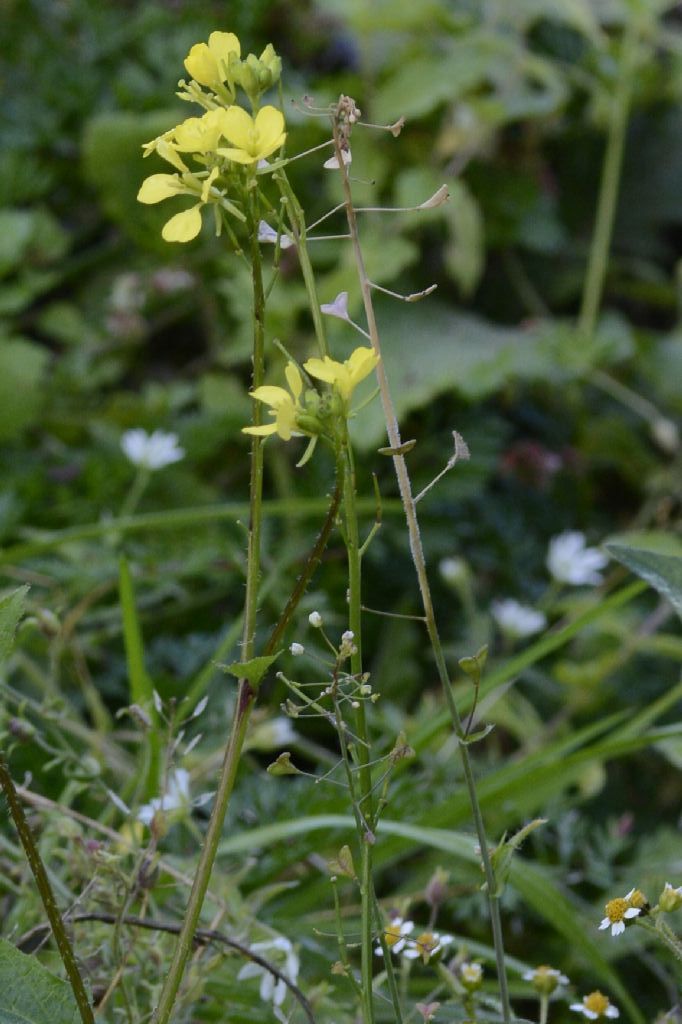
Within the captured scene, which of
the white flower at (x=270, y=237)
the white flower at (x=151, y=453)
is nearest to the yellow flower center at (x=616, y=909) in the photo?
the white flower at (x=270, y=237)

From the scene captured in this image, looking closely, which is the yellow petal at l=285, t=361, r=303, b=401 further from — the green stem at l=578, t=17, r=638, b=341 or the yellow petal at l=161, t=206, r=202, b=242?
the green stem at l=578, t=17, r=638, b=341

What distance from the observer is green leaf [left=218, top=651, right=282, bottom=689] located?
488mm

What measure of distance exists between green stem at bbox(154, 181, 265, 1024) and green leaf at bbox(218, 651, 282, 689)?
0.01m

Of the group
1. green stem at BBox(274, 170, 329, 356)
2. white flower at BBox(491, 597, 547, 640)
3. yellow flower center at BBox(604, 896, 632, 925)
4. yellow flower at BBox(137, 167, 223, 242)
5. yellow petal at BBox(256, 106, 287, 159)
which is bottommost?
white flower at BBox(491, 597, 547, 640)

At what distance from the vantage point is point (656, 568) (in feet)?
2.07

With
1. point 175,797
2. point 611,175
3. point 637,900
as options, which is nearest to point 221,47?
point 637,900

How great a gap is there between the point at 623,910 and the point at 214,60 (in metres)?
0.42

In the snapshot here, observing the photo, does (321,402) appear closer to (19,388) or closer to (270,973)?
(270,973)

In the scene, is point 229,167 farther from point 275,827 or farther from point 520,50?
point 520,50

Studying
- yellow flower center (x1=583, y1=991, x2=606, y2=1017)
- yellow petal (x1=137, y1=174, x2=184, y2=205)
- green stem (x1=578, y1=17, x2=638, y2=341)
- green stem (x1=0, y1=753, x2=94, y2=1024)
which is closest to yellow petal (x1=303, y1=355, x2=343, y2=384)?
yellow petal (x1=137, y1=174, x2=184, y2=205)

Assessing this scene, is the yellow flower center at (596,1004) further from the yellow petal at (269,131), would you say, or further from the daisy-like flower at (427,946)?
the yellow petal at (269,131)

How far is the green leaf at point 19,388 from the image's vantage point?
1.60 m

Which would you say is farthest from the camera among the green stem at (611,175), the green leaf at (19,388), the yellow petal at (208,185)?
the green stem at (611,175)

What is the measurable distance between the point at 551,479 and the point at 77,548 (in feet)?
2.26
